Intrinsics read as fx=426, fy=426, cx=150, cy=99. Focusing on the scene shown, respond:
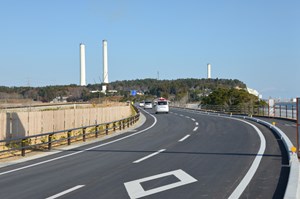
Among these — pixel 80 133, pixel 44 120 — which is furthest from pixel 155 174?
pixel 80 133

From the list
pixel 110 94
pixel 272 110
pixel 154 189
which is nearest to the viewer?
pixel 154 189

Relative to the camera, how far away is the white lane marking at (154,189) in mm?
9742

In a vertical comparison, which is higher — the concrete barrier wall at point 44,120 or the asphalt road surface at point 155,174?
the concrete barrier wall at point 44,120

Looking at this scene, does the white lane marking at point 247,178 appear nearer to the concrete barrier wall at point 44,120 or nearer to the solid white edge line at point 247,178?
the solid white edge line at point 247,178

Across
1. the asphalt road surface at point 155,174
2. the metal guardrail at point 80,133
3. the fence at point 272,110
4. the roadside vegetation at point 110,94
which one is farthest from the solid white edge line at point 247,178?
the roadside vegetation at point 110,94

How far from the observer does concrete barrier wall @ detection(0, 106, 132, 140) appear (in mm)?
24250

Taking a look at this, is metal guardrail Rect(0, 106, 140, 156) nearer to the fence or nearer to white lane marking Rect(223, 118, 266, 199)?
white lane marking Rect(223, 118, 266, 199)

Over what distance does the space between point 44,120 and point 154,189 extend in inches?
816

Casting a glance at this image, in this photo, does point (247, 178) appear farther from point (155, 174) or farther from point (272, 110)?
point (272, 110)

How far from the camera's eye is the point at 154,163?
14734mm

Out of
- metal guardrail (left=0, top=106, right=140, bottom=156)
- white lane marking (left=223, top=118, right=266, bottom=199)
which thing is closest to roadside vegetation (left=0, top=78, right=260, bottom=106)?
metal guardrail (left=0, top=106, right=140, bottom=156)

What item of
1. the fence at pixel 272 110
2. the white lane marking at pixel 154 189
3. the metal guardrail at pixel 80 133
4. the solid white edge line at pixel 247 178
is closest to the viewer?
the solid white edge line at pixel 247 178

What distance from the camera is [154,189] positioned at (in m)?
10.2

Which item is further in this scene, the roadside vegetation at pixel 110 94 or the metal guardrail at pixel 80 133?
the roadside vegetation at pixel 110 94
